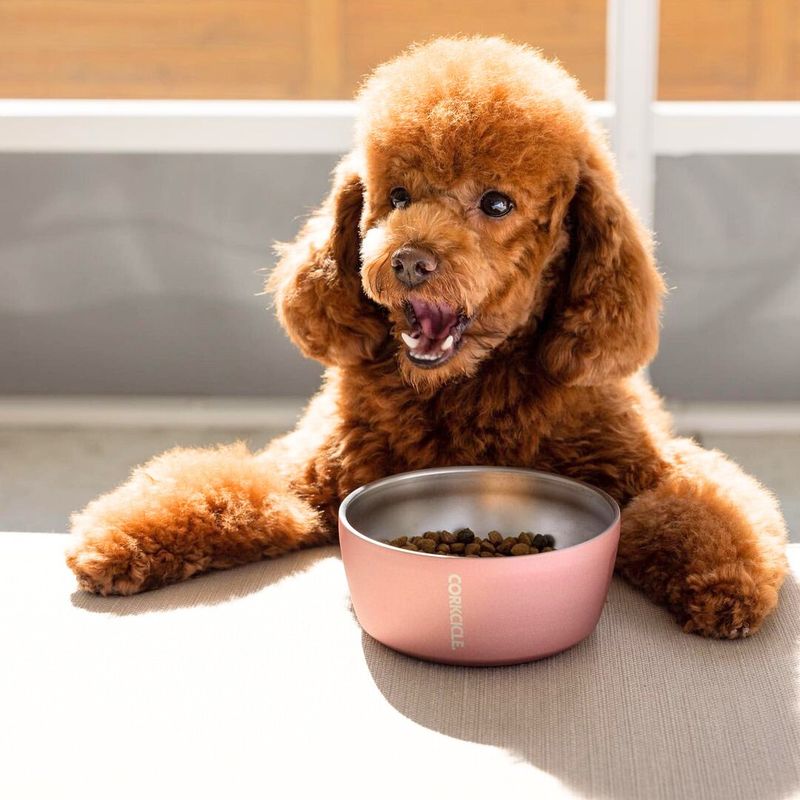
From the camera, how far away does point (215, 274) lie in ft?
9.54

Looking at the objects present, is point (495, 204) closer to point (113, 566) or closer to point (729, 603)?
point (729, 603)

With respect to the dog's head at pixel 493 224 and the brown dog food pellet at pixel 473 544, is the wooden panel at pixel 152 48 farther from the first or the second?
the brown dog food pellet at pixel 473 544

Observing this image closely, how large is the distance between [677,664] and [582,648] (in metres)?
0.11

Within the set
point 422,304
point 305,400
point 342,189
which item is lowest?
point 305,400

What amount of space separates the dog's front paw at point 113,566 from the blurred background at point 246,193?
3.62ft

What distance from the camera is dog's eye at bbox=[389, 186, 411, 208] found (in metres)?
1.46

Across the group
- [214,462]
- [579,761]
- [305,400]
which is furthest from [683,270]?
[579,761]

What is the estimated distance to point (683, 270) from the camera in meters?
2.86

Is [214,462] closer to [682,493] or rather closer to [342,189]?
[342,189]

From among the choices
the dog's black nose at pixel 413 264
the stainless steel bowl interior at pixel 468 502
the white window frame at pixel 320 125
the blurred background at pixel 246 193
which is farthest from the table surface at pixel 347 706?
the white window frame at pixel 320 125

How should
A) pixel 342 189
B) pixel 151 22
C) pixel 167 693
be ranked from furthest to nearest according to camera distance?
1. pixel 151 22
2. pixel 342 189
3. pixel 167 693

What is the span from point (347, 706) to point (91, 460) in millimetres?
1637

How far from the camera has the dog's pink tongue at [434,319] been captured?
1.47 metres

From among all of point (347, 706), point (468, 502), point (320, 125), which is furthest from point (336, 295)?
point (320, 125)
